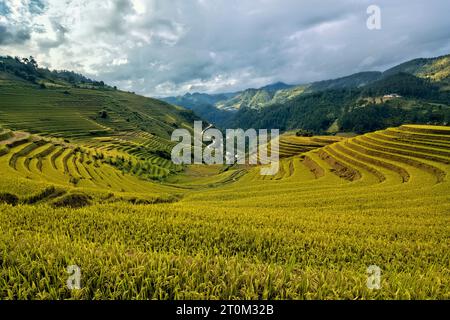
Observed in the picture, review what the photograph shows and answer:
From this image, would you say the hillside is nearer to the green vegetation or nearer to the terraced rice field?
the green vegetation

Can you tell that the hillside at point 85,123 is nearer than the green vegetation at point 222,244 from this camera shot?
No

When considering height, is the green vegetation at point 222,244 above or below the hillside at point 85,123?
below

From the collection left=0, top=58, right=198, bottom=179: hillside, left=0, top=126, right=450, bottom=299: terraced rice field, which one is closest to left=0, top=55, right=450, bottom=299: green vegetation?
left=0, top=126, right=450, bottom=299: terraced rice field

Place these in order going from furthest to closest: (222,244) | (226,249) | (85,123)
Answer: (85,123), (222,244), (226,249)

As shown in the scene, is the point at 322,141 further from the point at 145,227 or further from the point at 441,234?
the point at 145,227

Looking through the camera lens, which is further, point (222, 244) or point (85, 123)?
point (85, 123)

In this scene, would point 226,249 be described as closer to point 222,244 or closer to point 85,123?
point 222,244

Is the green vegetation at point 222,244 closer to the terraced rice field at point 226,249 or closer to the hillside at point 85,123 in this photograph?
the terraced rice field at point 226,249

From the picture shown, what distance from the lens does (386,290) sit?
4.95 meters

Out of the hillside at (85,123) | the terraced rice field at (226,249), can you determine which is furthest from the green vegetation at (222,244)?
the hillside at (85,123)

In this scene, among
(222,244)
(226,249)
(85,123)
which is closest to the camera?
(226,249)

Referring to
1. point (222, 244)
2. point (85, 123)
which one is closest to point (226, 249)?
point (222, 244)

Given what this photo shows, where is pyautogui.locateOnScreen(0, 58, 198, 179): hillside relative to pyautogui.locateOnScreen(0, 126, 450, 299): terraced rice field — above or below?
above

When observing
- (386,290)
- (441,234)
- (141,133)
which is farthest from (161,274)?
(141,133)
